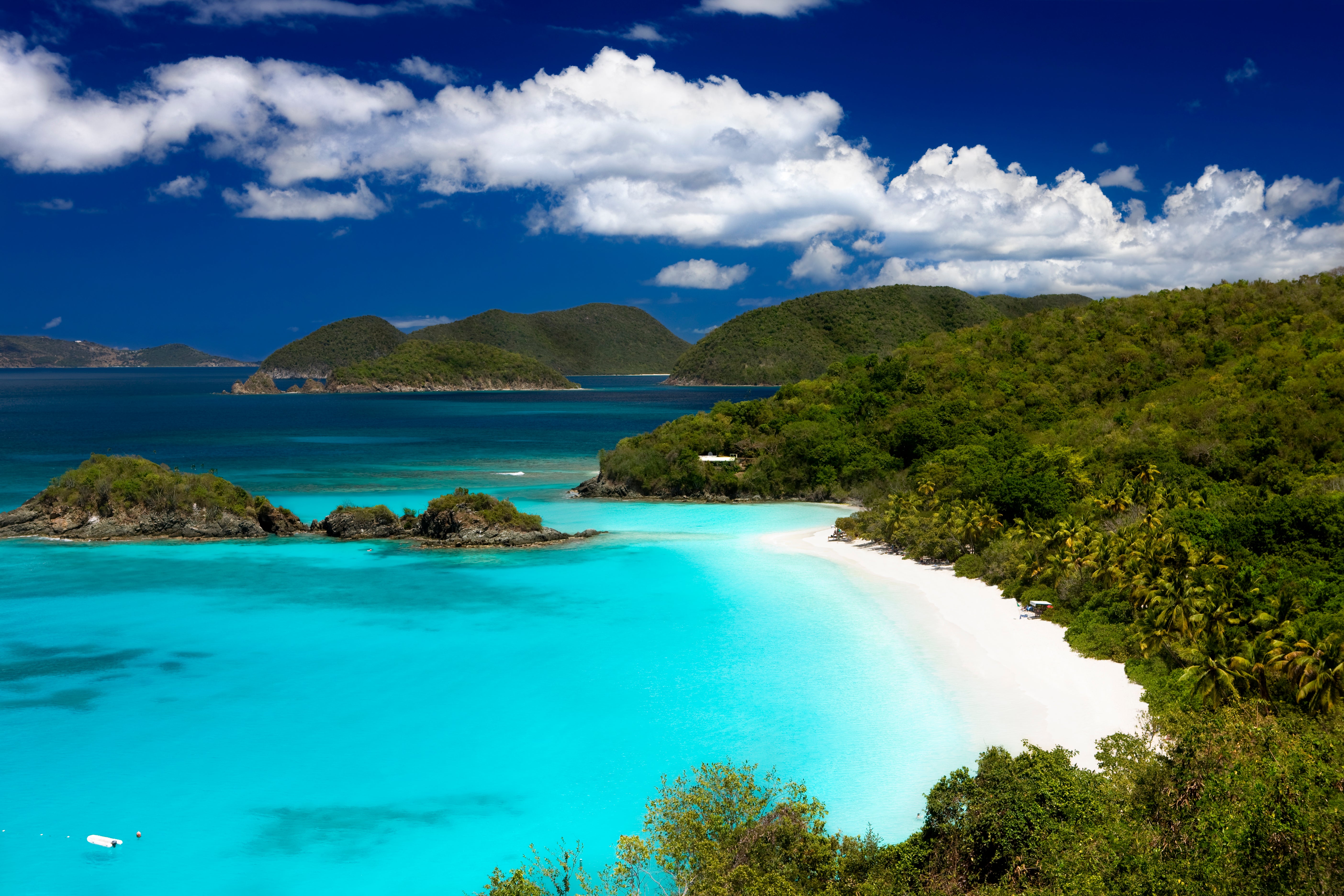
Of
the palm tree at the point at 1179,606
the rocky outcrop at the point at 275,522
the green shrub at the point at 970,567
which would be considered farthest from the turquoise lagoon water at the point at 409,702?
the palm tree at the point at 1179,606

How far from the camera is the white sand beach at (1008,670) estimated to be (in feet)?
67.4

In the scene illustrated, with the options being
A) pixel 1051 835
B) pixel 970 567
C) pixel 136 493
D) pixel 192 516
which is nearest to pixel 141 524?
pixel 136 493

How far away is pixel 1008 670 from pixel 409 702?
1742 cm

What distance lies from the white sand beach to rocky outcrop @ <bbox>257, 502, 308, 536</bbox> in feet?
108

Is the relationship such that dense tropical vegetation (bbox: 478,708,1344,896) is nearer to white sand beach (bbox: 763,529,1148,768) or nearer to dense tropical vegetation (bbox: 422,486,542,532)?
white sand beach (bbox: 763,529,1148,768)

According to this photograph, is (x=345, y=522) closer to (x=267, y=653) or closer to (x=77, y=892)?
(x=267, y=653)

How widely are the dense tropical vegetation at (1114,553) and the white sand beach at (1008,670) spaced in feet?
2.92

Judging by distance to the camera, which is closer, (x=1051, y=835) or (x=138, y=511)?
(x=1051, y=835)

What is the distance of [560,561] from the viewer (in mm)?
42125

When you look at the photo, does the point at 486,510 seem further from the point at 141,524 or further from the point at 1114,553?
the point at 1114,553

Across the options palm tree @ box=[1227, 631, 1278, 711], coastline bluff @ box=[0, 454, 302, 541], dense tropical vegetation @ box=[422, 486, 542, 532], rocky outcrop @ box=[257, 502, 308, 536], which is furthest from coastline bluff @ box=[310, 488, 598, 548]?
palm tree @ box=[1227, 631, 1278, 711]

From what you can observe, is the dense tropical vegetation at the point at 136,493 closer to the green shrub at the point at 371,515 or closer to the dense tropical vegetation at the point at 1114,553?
the green shrub at the point at 371,515

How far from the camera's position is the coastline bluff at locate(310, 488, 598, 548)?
151ft

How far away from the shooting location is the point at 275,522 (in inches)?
1919
